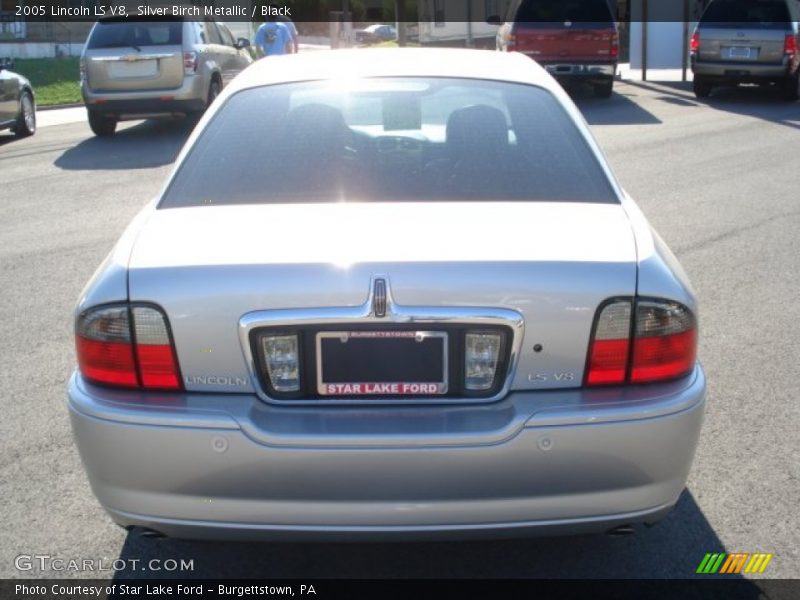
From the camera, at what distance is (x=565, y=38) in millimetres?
18234

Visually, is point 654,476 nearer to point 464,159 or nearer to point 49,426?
point 464,159

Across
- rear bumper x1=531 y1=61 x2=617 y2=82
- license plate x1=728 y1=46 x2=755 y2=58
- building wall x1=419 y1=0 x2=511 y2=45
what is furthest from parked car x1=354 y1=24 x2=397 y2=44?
license plate x1=728 y1=46 x2=755 y2=58

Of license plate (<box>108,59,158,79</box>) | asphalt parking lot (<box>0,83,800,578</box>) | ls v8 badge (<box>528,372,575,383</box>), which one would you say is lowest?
asphalt parking lot (<box>0,83,800,578</box>)

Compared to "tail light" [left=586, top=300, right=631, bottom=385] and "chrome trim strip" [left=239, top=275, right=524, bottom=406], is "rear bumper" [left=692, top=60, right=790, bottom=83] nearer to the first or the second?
"tail light" [left=586, top=300, right=631, bottom=385]

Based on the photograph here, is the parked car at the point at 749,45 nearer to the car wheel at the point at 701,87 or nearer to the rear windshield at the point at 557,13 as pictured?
the car wheel at the point at 701,87

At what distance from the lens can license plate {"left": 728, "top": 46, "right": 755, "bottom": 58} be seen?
59.6 feet

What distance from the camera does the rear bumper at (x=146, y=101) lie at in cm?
1430

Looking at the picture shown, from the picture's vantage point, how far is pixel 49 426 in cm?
466

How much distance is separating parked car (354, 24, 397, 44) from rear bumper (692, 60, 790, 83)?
2870 cm

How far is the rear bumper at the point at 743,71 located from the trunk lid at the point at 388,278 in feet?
53.8

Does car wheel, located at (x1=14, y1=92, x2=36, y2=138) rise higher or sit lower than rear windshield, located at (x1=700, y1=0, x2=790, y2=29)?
lower

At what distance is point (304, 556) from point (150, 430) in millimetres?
946

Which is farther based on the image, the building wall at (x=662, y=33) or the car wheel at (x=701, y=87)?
the building wall at (x=662, y=33)

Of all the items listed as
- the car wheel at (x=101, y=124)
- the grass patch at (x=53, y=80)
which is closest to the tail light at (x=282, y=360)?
the car wheel at (x=101, y=124)
